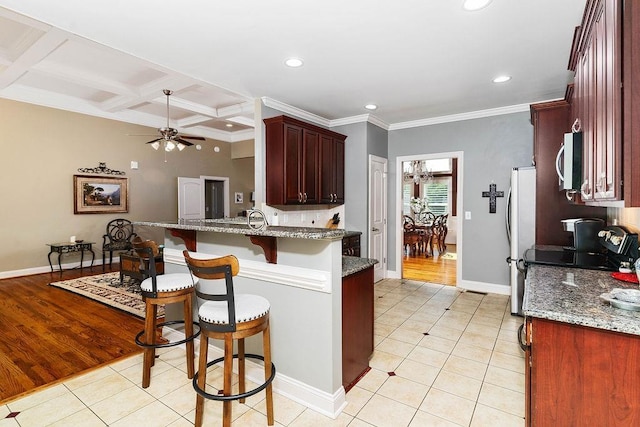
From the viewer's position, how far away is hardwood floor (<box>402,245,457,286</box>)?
5.48 m

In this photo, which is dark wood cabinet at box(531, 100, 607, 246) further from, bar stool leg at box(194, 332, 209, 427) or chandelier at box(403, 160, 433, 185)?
chandelier at box(403, 160, 433, 185)

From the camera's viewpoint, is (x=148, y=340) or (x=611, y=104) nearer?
(x=611, y=104)

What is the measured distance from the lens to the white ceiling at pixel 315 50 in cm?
227

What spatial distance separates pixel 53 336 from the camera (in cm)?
311

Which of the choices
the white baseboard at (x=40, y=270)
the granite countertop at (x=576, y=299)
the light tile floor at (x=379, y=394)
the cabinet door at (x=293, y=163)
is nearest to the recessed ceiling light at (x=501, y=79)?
the granite countertop at (x=576, y=299)

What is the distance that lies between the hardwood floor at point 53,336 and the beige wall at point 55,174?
1.10 metres

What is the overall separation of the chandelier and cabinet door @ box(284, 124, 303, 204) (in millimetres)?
4491

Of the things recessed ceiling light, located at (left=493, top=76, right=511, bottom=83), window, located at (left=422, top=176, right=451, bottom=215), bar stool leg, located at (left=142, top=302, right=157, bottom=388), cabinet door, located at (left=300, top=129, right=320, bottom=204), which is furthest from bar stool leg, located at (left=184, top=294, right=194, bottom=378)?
window, located at (left=422, top=176, right=451, bottom=215)

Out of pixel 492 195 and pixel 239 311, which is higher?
pixel 492 195

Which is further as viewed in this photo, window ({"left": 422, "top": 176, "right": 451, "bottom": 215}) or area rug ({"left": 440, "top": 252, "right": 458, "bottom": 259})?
window ({"left": 422, "top": 176, "right": 451, "bottom": 215})

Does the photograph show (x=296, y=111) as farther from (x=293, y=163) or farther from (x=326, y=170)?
(x=326, y=170)

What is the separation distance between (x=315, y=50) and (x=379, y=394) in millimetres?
2797

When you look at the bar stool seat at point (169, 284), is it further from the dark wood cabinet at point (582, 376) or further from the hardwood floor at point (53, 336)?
the dark wood cabinet at point (582, 376)

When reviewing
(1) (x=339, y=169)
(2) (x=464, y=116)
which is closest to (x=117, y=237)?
(1) (x=339, y=169)
